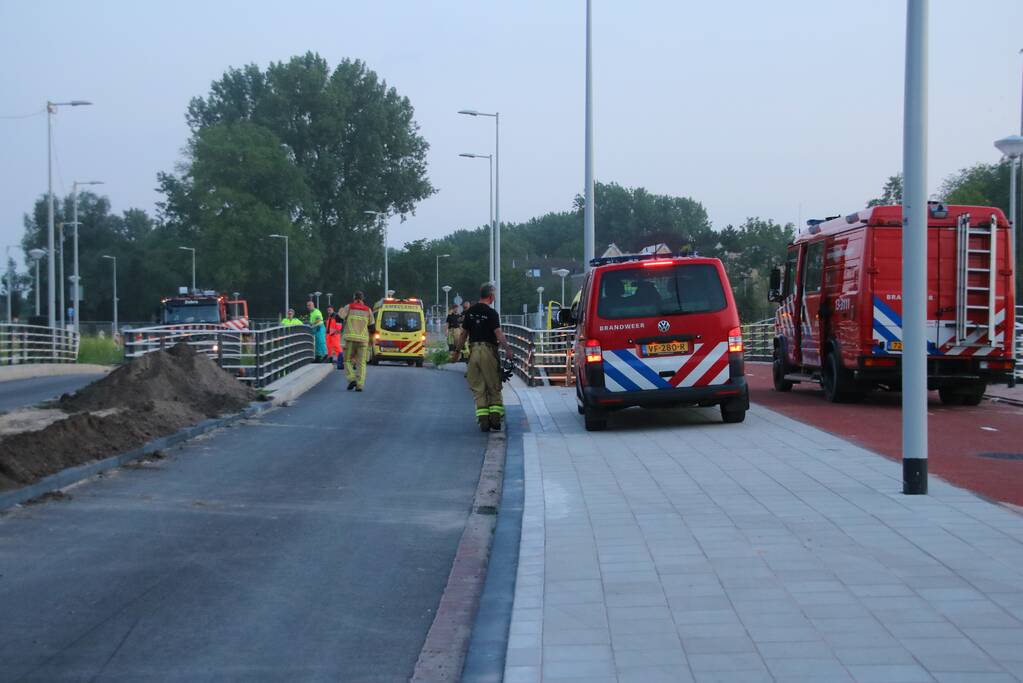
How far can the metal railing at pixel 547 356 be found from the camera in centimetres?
2212

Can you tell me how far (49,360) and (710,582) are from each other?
1198 inches

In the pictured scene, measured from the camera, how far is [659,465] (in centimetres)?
1027

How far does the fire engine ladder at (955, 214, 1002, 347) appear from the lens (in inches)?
607

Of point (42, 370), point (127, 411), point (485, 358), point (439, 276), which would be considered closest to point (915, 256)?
point (485, 358)

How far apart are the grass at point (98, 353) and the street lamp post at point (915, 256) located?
33902mm

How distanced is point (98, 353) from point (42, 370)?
10.5 meters

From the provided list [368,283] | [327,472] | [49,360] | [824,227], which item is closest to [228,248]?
[368,283]

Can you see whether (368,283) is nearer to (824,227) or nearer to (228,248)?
(228,248)

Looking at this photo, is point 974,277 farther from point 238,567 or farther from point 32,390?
point 32,390

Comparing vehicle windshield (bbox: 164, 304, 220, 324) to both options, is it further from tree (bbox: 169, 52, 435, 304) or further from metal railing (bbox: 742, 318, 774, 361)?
tree (bbox: 169, 52, 435, 304)

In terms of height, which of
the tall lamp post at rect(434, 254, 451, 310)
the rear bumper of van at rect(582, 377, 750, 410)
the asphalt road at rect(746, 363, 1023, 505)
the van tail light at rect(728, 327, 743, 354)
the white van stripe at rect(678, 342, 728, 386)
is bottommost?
the asphalt road at rect(746, 363, 1023, 505)

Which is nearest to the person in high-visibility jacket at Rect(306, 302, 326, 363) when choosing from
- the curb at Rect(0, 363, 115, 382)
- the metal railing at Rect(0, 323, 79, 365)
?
the curb at Rect(0, 363, 115, 382)

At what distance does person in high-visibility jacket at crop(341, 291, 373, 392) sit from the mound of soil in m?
3.71

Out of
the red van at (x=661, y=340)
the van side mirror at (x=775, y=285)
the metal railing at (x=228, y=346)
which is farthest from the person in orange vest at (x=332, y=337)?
the red van at (x=661, y=340)
